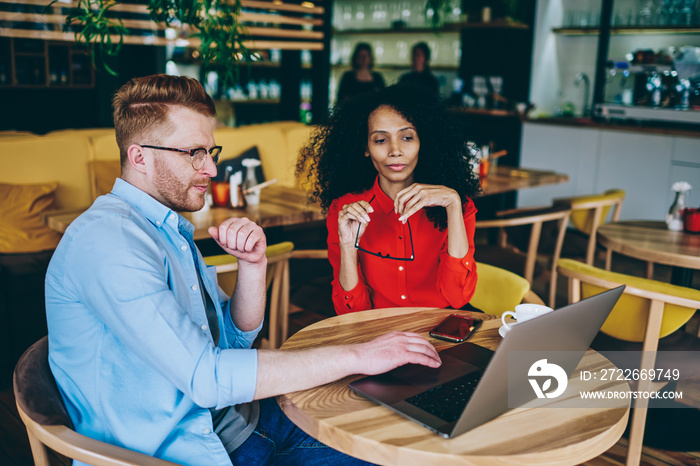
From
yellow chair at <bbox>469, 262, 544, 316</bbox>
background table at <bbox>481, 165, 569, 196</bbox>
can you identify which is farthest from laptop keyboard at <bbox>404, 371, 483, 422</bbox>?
background table at <bbox>481, 165, 569, 196</bbox>

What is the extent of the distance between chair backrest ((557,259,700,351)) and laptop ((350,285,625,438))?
888 millimetres

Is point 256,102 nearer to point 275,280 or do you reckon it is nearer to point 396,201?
point 275,280

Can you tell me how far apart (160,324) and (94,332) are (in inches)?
6.5

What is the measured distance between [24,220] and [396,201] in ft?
8.01

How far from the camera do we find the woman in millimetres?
1776

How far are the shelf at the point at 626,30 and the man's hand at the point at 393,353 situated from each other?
544cm

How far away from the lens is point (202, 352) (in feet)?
3.49

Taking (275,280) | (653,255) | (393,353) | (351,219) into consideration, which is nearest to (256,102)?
(275,280)

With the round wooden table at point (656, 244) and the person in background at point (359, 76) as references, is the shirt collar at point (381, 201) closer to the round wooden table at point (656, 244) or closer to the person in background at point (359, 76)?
the round wooden table at point (656, 244)

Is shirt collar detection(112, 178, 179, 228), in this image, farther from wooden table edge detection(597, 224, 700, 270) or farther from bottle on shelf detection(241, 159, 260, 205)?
wooden table edge detection(597, 224, 700, 270)

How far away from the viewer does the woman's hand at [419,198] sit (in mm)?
1678

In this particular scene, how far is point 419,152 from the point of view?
215cm

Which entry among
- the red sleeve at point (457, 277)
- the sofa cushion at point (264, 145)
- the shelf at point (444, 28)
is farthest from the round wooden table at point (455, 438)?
the shelf at point (444, 28)

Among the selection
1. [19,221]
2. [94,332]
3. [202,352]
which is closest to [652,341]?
[202,352]
